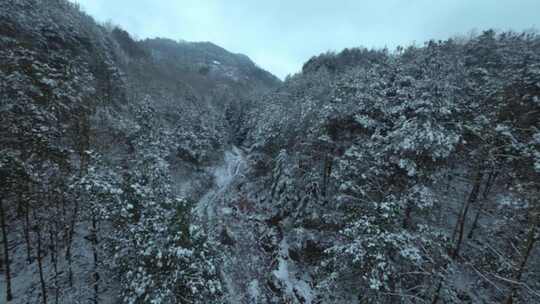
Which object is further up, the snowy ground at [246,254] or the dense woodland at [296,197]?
the dense woodland at [296,197]

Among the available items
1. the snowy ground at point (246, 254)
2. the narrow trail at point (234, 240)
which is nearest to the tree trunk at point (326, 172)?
the snowy ground at point (246, 254)

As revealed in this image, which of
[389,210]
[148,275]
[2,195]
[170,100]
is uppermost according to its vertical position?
[170,100]

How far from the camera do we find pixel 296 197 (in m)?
18.5

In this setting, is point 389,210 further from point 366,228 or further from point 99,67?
point 99,67

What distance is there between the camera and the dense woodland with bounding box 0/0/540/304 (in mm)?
8422

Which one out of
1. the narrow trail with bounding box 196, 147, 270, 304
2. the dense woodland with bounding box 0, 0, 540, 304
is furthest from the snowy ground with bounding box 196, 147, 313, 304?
the dense woodland with bounding box 0, 0, 540, 304

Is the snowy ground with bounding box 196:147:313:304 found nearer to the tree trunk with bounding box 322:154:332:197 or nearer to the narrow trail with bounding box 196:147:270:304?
the narrow trail with bounding box 196:147:270:304

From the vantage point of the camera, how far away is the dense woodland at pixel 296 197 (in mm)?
8422

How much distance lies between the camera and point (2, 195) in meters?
Answer: 8.53

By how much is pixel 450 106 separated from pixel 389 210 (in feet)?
23.3

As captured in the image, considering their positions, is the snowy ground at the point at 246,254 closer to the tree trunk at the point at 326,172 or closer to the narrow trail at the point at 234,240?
the narrow trail at the point at 234,240

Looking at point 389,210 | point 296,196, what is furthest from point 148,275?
point 296,196

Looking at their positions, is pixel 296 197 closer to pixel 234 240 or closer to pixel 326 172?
pixel 326 172

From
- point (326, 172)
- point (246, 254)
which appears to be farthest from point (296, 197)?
point (246, 254)
